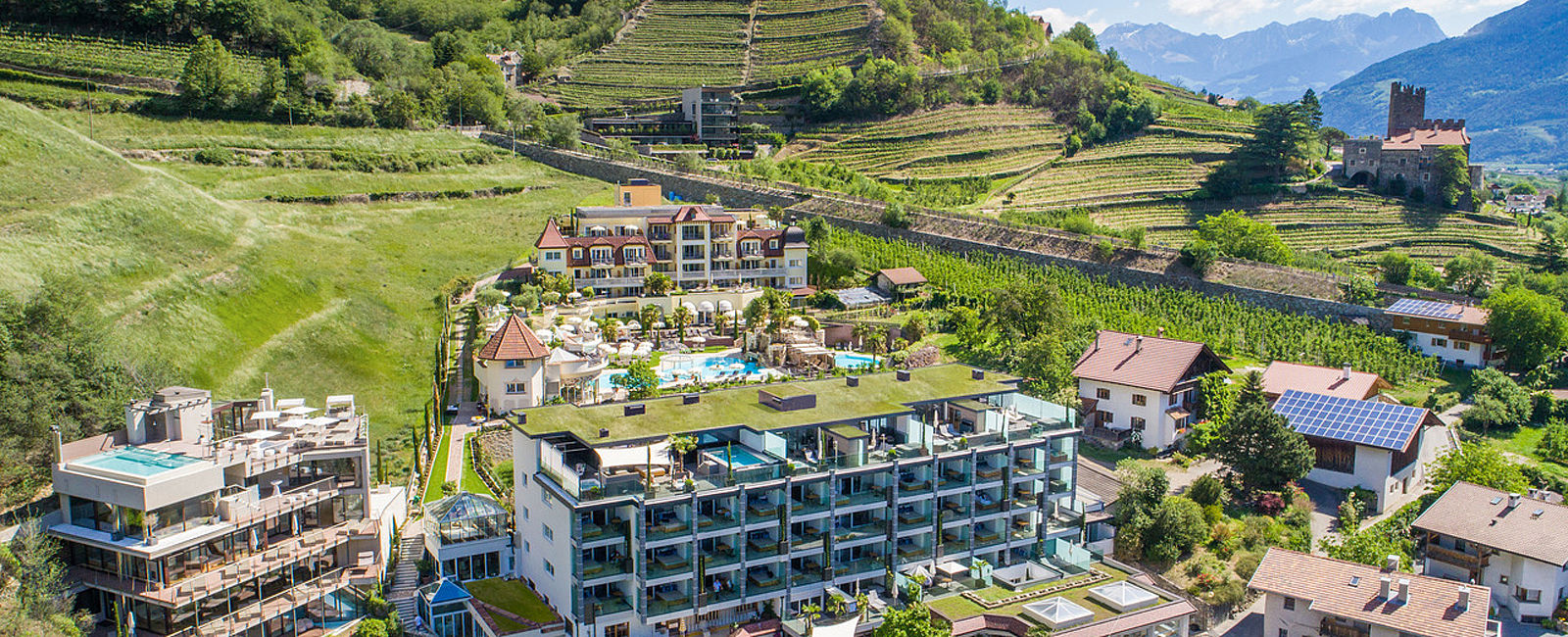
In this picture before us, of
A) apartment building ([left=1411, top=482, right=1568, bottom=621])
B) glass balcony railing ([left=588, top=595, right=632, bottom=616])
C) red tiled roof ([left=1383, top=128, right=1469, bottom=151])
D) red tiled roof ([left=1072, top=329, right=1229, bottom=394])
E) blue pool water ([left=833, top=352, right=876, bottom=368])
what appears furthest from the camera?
red tiled roof ([left=1383, top=128, right=1469, bottom=151])

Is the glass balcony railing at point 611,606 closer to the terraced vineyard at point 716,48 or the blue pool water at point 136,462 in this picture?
the blue pool water at point 136,462

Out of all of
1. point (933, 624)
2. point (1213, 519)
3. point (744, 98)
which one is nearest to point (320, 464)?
point (933, 624)

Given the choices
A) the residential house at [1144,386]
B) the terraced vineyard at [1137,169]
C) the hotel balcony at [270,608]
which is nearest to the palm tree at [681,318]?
the residential house at [1144,386]

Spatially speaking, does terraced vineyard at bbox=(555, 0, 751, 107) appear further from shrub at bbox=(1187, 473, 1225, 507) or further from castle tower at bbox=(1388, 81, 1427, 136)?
shrub at bbox=(1187, 473, 1225, 507)

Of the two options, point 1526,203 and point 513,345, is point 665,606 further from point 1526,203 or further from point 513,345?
point 1526,203

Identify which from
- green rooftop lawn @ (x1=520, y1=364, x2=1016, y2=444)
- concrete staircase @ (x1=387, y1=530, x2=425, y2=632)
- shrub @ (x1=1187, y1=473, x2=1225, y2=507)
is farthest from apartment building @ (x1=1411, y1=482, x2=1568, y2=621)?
concrete staircase @ (x1=387, y1=530, x2=425, y2=632)
